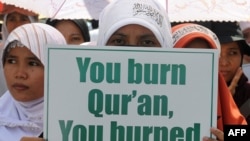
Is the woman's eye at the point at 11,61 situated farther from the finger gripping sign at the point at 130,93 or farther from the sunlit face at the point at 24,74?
the finger gripping sign at the point at 130,93

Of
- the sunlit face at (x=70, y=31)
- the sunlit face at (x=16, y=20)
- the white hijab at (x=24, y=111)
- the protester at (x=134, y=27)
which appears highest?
the sunlit face at (x=16, y=20)

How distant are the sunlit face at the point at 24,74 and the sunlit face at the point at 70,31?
6.15 ft

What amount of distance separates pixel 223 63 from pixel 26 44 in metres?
1.92

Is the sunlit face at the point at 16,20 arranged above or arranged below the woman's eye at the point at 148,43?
above

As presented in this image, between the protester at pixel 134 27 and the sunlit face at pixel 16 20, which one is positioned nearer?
the protester at pixel 134 27

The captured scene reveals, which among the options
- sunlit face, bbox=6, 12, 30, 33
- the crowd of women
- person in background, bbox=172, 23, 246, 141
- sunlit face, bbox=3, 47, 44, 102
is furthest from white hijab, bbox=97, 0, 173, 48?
sunlit face, bbox=6, 12, 30, 33

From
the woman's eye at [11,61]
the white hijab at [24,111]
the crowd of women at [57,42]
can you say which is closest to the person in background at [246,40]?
the crowd of women at [57,42]

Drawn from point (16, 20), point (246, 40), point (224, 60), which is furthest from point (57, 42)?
point (246, 40)

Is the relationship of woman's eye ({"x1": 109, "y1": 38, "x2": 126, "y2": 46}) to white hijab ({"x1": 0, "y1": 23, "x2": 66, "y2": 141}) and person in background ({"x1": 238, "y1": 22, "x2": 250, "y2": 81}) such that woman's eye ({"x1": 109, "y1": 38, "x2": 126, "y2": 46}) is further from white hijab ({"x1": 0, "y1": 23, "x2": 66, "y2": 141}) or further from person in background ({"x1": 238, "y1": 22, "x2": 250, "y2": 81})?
person in background ({"x1": 238, "y1": 22, "x2": 250, "y2": 81})

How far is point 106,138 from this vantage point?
111 inches

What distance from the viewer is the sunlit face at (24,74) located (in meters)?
3.65

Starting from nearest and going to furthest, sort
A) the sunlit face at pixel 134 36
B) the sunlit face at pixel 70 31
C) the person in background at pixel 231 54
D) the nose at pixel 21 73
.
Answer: the sunlit face at pixel 134 36, the nose at pixel 21 73, the person in background at pixel 231 54, the sunlit face at pixel 70 31

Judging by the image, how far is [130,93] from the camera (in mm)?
2848

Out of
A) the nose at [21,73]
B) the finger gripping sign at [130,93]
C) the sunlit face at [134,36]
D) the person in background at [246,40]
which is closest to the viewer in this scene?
the finger gripping sign at [130,93]
